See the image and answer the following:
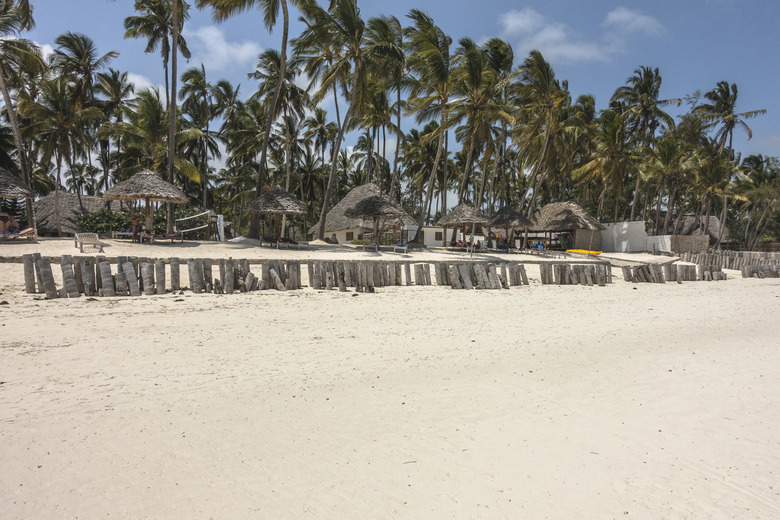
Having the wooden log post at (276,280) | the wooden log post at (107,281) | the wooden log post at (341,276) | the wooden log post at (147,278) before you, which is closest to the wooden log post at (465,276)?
the wooden log post at (341,276)

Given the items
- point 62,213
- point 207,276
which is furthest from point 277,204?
point 62,213

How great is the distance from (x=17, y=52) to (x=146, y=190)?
7790 millimetres

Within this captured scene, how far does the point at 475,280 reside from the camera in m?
12.1

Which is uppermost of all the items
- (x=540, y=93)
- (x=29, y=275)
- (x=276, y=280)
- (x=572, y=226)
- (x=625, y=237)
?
(x=540, y=93)

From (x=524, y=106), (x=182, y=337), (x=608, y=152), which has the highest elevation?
(x=524, y=106)

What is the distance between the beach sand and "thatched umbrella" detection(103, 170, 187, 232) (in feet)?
33.8

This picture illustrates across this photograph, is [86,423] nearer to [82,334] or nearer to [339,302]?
[82,334]

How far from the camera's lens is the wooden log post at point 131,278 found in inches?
343

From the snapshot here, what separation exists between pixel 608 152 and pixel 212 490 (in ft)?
107

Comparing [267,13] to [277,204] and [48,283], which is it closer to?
[277,204]

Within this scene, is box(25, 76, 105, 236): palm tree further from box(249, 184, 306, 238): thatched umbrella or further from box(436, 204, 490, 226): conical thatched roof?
box(436, 204, 490, 226): conical thatched roof

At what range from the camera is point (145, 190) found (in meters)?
16.5

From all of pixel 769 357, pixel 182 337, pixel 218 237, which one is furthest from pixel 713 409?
pixel 218 237

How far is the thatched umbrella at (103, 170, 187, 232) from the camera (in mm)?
16422
